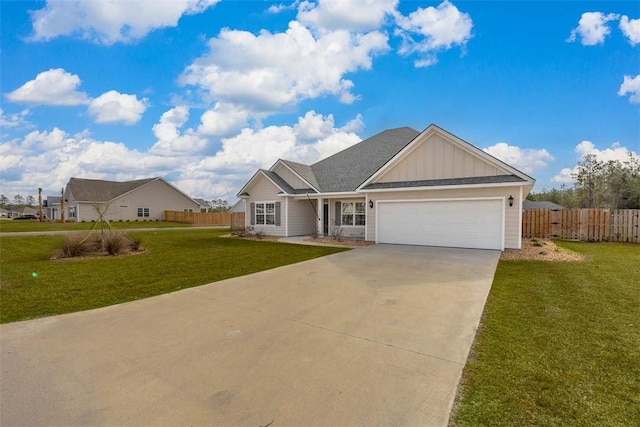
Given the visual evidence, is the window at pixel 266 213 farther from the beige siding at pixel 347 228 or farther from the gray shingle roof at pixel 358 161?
the beige siding at pixel 347 228

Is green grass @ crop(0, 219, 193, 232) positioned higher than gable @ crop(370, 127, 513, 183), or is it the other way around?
gable @ crop(370, 127, 513, 183)

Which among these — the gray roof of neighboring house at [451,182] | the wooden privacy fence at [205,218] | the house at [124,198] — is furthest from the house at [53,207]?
the gray roof of neighboring house at [451,182]

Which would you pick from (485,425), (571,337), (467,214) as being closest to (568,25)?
(467,214)

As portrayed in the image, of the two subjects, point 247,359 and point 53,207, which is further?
point 53,207

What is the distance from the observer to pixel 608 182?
29625 mm

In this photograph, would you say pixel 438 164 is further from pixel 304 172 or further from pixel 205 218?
pixel 205 218

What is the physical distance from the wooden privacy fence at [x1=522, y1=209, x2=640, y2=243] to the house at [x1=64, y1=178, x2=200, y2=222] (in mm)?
40456

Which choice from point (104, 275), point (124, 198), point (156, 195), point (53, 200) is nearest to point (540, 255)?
point (104, 275)

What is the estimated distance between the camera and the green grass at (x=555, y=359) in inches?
101

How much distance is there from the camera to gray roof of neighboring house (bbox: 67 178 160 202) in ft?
122

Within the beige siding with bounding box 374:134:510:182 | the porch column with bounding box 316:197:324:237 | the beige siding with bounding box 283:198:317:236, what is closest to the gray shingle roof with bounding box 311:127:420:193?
the porch column with bounding box 316:197:324:237

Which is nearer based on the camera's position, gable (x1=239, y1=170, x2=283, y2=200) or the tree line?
gable (x1=239, y1=170, x2=283, y2=200)

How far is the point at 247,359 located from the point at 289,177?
16644mm

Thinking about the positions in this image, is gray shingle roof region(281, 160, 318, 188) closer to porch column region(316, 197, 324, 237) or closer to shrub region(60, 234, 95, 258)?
porch column region(316, 197, 324, 237)
